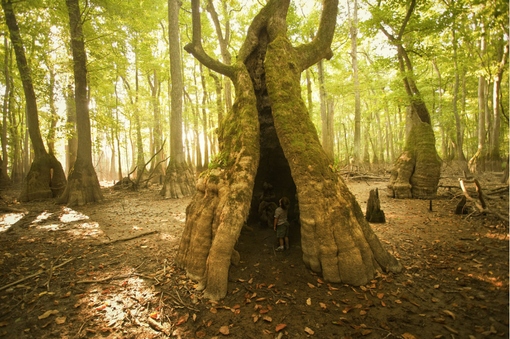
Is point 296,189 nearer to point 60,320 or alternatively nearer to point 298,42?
point 60,320

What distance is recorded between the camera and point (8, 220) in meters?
6.54

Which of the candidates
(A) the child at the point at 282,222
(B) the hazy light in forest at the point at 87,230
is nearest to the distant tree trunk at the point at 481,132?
(A) the child at the point at 282,222

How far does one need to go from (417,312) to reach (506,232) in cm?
135

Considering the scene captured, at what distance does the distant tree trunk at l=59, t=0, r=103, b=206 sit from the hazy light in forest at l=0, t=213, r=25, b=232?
5.60ft

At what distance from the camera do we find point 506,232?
1961 millimetres

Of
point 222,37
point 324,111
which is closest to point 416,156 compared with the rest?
point 324,111

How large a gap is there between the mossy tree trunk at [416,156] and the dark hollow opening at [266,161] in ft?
20.4

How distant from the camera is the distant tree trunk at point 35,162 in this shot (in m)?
9.23

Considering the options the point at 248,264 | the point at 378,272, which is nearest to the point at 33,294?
the point at 248,264

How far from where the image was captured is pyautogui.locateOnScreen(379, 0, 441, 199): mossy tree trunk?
816cm

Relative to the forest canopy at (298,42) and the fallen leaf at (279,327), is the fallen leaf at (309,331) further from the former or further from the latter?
the forest canopy at (298,42)

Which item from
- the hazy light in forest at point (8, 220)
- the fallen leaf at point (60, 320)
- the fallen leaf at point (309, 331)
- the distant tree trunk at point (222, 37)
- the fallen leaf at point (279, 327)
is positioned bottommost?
the fallen leaf at point (309, 331)

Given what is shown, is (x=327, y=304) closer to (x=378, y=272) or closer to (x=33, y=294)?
(x=378, y=272)

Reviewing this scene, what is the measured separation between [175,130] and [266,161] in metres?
7.30
